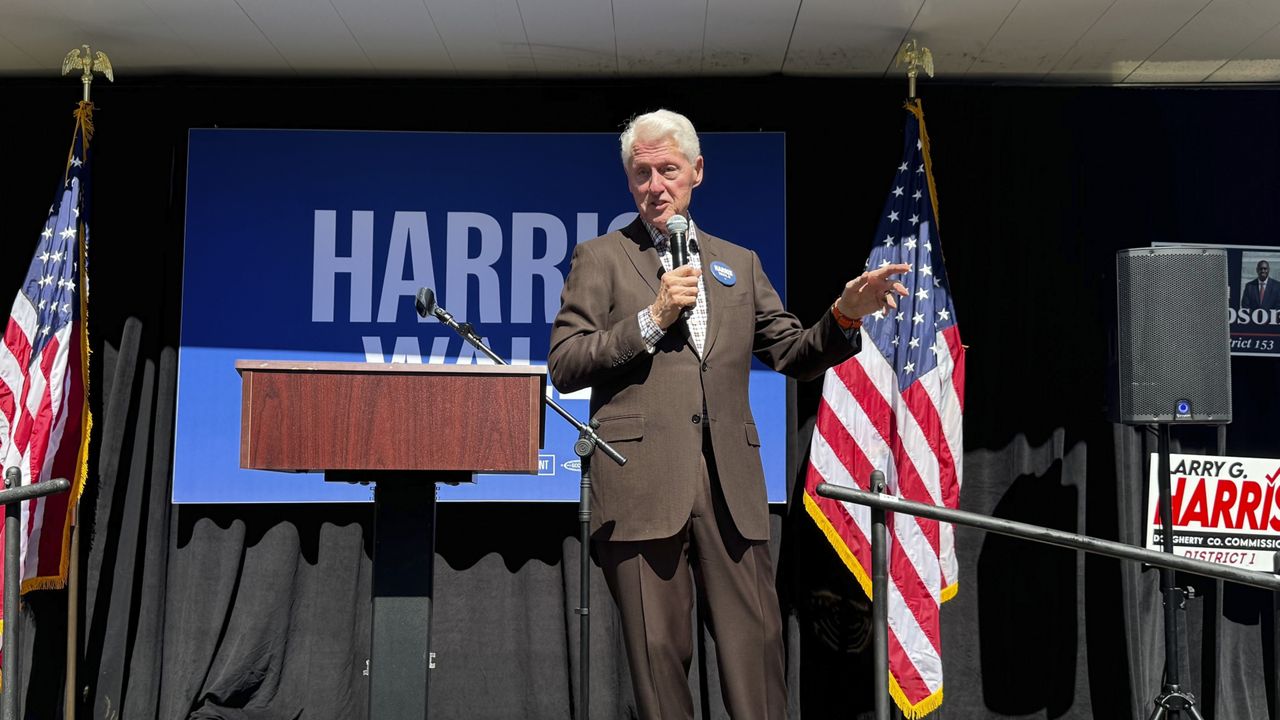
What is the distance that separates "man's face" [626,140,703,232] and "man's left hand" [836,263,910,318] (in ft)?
1.17

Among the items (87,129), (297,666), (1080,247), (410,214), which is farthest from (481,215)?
(1080,247)

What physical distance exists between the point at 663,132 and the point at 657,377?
47cm

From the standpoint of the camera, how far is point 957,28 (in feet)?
14.4

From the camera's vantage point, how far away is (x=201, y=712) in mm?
4516

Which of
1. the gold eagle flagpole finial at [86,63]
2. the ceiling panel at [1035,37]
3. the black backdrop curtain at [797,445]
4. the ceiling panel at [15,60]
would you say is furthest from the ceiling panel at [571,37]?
the ceiling panel at [15,60]

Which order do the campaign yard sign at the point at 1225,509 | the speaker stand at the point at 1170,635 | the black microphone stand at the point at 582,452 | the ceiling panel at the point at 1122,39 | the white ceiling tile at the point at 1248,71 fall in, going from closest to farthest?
the black microphone stand at the point at 582,452 → the speaker stand at the point at 1170,635 → the campaign yard sign at the point at 1225,509 → the ceiling panel at the point at 1122,39 → the white ceiling tile at the point at 1248,71

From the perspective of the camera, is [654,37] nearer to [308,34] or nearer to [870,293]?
[308,34]

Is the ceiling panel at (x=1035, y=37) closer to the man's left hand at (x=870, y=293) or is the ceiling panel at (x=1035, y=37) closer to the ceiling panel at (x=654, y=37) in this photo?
the ceiling panel at (x=654, y=37)

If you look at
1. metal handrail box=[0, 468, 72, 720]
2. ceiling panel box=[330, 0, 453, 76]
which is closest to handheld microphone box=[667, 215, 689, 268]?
metal handrail box=[0, 468, 72, 720]

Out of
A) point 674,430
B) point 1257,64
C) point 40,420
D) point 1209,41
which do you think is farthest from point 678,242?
point 1257,64

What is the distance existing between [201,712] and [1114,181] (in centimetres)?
419

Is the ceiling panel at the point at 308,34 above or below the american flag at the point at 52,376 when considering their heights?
above

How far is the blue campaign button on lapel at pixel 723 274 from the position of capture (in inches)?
93.5

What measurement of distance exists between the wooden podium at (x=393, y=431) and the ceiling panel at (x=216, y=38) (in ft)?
8.43
